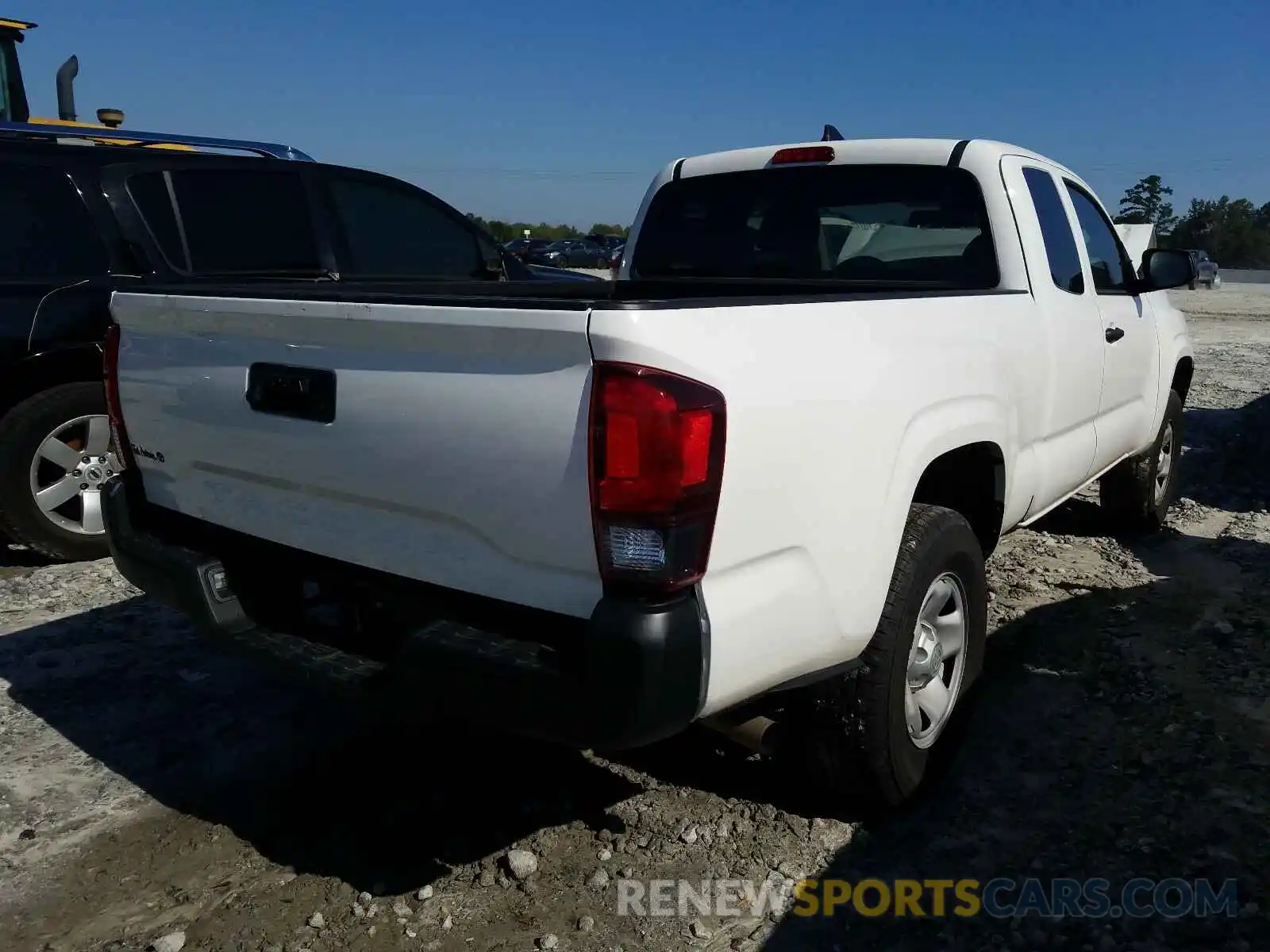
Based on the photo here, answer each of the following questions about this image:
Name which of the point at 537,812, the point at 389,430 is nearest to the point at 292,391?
the point at 389,430

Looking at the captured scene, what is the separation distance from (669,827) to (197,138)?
545 centimetres

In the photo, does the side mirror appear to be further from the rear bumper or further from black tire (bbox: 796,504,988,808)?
the rear bumper

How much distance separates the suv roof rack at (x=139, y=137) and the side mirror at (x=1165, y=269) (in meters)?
4.24

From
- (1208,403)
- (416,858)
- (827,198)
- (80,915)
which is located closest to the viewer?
(80,915)

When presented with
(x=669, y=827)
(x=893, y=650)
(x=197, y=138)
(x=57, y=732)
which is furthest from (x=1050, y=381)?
(x=197, y=138)

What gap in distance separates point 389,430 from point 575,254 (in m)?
42.3

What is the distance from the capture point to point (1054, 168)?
4332 millimetres

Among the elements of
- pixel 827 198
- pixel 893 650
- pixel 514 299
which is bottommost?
pixel 893 650

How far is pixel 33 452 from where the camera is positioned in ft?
16.3

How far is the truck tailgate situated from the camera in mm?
2066

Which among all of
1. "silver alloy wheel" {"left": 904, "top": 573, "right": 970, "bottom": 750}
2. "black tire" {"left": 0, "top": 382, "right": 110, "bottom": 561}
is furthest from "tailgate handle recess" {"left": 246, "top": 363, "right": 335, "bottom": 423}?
"black tire" {"left": 0, "top": 382, "right": 110, "bottom": 561}

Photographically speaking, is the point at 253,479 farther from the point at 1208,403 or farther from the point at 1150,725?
the point at 1208,403

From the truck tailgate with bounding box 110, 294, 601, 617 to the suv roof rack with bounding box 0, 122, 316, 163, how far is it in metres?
3.25

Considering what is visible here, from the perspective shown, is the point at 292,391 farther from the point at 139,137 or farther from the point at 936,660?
the point at 139,137
